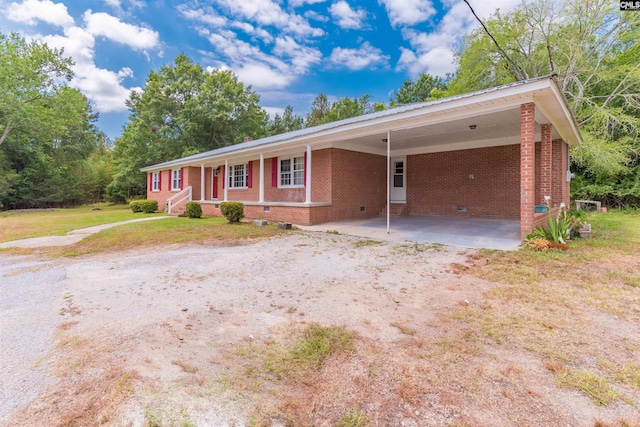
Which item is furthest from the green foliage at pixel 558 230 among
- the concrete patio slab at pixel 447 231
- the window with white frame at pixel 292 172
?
the window with white frame at pixel 292 172

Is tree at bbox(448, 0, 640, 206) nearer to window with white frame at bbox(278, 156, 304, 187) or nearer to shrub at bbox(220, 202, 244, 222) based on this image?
window with white frame at bbox(278, 156, 304, 187)

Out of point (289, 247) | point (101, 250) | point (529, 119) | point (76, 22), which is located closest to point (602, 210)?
point (529, 119)

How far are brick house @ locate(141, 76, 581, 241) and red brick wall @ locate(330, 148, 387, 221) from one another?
38 millimetres

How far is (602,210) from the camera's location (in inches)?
609

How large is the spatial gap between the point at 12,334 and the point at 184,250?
167 inches

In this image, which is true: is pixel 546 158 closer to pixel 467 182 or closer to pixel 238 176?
pixel 467 182

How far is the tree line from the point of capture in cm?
1599

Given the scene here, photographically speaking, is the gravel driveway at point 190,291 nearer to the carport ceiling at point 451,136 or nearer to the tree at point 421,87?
the carport ceiling at point 451,136

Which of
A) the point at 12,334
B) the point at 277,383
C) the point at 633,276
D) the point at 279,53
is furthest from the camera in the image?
the point at 279,53

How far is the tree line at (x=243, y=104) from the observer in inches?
630

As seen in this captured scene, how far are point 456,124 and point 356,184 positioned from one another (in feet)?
14.5

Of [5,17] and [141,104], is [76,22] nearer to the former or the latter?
[5,17]

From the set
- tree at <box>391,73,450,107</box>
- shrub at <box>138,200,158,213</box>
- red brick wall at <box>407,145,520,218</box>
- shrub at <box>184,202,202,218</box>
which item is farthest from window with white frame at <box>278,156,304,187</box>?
tree at <box>391,73,450,107</box>

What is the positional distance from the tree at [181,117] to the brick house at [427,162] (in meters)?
15.5
